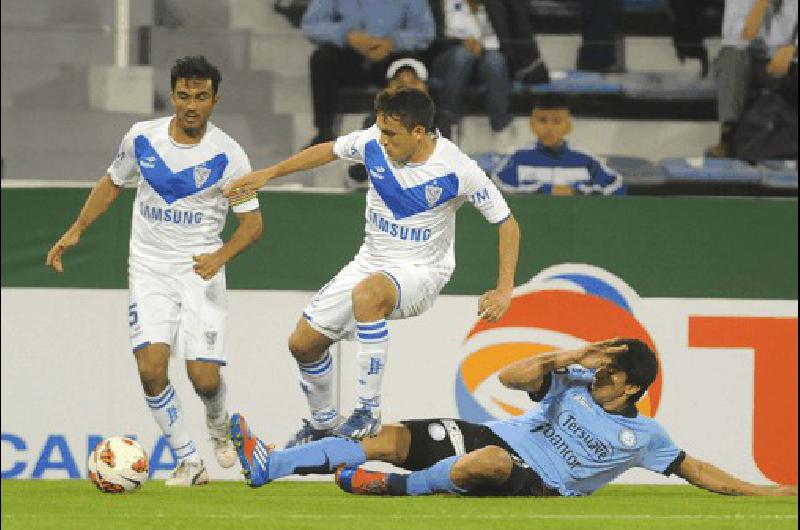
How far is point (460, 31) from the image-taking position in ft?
41.1

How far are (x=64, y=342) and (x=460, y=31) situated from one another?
11.2ft

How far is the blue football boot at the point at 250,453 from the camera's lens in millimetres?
8680

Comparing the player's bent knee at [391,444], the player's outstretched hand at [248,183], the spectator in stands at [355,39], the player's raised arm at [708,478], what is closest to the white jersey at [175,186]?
the player's outstretched hand at [248,183]

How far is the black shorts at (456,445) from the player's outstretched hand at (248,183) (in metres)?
1.49

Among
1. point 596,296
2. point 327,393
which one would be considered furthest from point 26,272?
point 596,296

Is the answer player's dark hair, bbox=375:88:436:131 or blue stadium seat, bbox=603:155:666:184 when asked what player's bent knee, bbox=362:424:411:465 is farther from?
blue stadium seat, bbox=603:155:666:184

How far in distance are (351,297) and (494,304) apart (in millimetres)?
826

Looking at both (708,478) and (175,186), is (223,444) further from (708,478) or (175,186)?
(708,478)

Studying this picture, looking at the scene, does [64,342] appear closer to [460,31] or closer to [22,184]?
[22,184]

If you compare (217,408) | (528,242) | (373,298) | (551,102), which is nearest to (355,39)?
(551,102)

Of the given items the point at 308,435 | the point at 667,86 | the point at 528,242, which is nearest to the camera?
the point at 308,435

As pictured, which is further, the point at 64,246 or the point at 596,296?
the point at 596,296

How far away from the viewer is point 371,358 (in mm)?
9258

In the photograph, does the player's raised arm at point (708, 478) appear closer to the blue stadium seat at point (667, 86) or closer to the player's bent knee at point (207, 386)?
the player's bent knee at point (207, 386)
